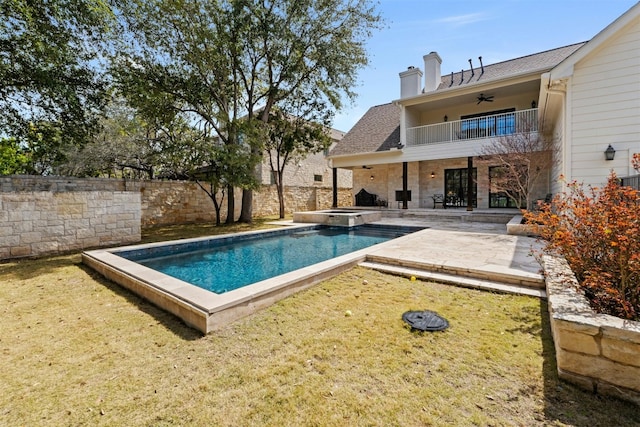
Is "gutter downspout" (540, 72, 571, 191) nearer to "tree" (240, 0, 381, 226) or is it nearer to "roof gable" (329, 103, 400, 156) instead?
"roof gable" (329, 103, 400, 156)

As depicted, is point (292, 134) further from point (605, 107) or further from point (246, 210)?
point (605, 107)

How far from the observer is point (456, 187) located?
15.5 metres

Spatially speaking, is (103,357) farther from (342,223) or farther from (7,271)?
(342,223)

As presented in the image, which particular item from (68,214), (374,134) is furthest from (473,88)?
(68,214)

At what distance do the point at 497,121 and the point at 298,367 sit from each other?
1381 cm

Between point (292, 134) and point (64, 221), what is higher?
point (292, 134)

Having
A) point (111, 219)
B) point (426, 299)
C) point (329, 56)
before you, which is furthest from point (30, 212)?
point (329, 56)

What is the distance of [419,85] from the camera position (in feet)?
47.7

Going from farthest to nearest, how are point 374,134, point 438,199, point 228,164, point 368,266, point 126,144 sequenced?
point 374,134, point 438,199, point 126,144, point 228,164, point 368,266

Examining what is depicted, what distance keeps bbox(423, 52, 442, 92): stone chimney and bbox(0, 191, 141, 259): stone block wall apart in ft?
45.5

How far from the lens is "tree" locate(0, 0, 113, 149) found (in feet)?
27.3

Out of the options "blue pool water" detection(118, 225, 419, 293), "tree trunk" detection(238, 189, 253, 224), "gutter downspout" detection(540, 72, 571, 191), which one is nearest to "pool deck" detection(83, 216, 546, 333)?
"blue pool water" detection(118, 225, 419, 293)

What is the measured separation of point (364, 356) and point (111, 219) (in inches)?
321

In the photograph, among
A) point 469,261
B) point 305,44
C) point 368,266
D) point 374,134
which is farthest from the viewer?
point 374,134
